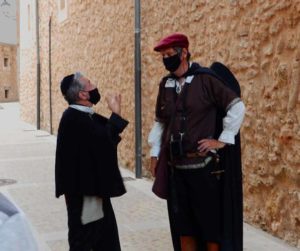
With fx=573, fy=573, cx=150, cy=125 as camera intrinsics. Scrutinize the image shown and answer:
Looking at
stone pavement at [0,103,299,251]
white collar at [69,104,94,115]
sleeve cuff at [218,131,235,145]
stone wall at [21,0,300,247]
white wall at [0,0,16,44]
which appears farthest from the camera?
white wall at [0,0,16,44]

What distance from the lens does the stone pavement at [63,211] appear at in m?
4.87

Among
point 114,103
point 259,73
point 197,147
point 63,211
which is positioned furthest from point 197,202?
point 63,211

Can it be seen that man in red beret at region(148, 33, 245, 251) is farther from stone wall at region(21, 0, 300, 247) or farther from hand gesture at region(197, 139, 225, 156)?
stone wall at region(21, 0, 300, 247)

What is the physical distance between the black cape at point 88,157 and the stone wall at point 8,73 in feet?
143

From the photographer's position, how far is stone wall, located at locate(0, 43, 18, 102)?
46156mm

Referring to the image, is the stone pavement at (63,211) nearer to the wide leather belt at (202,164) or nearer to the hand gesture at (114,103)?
the wide leather belt at (202,164)

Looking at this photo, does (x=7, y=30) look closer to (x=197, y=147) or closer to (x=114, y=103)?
(x=114, y=103)

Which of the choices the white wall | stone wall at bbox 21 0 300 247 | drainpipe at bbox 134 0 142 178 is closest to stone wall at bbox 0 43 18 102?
the white wall

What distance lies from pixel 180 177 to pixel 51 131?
44.5ft

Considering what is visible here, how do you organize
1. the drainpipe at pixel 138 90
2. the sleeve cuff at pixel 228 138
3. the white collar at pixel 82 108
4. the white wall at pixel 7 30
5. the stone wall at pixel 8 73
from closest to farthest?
the sleeve cuff at pixel 228 138
the white collar at pixel 82 108
the drainpipe at pixel 138 90
the white wall at pixel 7 30
the stone wall at pixel 8 73

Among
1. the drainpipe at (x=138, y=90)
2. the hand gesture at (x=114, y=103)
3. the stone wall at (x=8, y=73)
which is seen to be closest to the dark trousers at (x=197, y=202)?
the hand gesture at (x=114, y=103)

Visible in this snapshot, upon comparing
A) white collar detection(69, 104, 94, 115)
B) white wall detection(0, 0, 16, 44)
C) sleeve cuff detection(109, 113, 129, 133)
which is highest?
white wall detection(0, 0, 16, 44)

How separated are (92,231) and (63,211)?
2999 millimetres

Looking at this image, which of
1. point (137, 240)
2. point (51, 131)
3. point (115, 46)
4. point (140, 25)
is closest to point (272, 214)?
point (137, 240)
